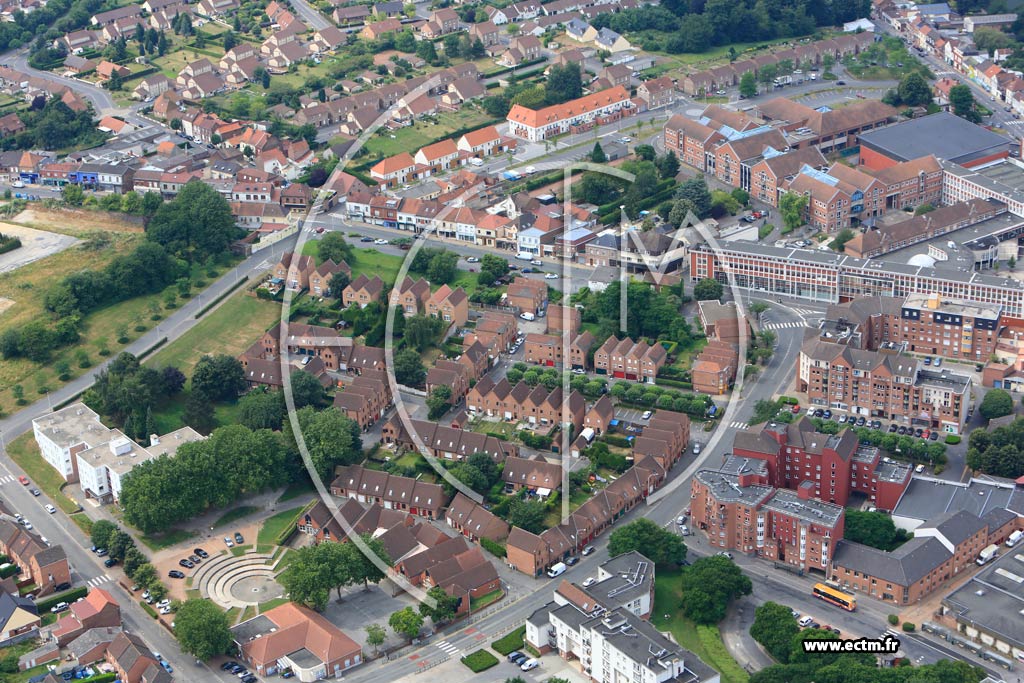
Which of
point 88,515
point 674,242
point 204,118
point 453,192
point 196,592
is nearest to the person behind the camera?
point 196,592

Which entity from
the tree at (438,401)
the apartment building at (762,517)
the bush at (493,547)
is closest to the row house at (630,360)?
the tree at (438,401)

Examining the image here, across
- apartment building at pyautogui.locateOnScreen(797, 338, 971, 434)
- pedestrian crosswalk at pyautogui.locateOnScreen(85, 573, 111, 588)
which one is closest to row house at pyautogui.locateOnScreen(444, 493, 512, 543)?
pedestrian crosswalk at pyautogui.locateOnScreen(85, 573, 111, 588)

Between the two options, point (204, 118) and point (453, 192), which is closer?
point (453, 192)

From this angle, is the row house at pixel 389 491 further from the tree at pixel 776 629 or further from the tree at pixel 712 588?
the tree at pixel 776 629

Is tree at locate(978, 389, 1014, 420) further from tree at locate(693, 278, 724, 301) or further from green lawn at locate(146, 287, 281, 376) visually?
green lawn at locate(146, 287, 281, 376)

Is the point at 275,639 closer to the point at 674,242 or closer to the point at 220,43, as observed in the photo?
the point at 674,242

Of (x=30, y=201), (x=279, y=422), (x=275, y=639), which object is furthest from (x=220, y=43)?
(x=275, y=639)

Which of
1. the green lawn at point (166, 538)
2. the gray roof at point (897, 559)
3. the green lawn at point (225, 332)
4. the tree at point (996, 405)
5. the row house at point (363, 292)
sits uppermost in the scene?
the row house at point (363, 292)
